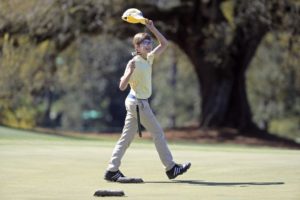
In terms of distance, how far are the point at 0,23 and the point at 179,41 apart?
6.82 meters

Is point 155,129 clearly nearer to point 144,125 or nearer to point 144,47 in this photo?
point 144,125

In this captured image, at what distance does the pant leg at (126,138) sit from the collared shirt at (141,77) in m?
0.18

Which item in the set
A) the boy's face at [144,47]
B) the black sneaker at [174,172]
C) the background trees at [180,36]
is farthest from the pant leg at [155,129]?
the background trees at [180,36]

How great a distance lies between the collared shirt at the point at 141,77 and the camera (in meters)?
11.2

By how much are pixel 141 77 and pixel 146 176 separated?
4.19ft

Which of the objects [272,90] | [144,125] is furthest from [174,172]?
[272,90]

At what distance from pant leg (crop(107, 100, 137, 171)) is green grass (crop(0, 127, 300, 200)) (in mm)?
319

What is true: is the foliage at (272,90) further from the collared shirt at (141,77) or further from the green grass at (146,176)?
the collared shirt at (141,77)

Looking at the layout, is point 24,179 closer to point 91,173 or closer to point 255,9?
point 91,173

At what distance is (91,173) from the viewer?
1188cm

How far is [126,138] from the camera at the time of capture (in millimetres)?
11305

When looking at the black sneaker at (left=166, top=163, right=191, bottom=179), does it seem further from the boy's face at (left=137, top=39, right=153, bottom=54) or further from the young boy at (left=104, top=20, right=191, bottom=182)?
the boy's face at (left=137, top=39, right=153, bottom=54)

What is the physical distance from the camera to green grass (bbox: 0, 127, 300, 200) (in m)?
9.39

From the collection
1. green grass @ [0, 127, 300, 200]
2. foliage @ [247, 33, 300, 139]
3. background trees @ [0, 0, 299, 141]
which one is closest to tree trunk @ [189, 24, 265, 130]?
background trees @ [0, 0, 299, 141]
